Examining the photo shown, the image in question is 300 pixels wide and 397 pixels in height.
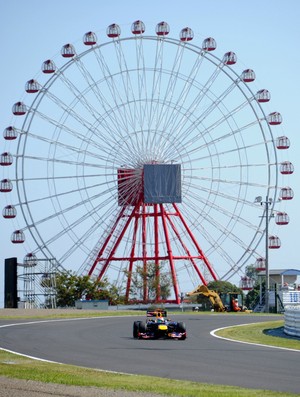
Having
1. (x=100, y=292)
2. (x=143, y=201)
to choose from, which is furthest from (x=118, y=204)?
(x=100, y=292)

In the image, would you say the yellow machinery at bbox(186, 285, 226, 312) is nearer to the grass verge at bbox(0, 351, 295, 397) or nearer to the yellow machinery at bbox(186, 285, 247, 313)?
the yellow machinery at bbox(186, 285, 247, 313)

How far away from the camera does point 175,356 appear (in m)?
22.7

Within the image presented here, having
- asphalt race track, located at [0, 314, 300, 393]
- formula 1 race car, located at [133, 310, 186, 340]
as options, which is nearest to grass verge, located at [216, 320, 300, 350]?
asphalt race track, located at [0, 314, 300, 393]

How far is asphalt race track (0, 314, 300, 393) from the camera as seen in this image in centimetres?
1748

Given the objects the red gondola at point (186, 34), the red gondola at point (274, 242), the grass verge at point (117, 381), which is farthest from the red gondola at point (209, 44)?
the grass verge at point (117, 381)

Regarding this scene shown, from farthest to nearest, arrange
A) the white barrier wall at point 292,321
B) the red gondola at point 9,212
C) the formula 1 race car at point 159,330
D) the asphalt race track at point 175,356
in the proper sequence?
1. the red gondola at point 9,212
2. the white barrier wall at point 292,321
3. the formula 1 race car at point 159,330
4. the asphalt race track at point 175,356

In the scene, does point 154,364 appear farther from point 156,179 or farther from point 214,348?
point 156,179

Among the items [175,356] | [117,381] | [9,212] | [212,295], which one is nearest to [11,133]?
[9,212]

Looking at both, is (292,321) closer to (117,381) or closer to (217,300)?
(117,381)

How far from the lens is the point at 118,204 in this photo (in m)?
72.8

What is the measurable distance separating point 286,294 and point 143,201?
13719 mm

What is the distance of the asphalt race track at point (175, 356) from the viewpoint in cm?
1748

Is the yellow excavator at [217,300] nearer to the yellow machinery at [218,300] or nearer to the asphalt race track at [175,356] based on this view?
the yellow machinery at [218,300]

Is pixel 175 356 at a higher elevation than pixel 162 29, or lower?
lower
